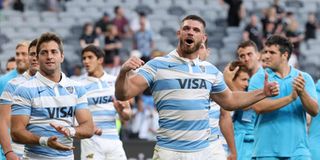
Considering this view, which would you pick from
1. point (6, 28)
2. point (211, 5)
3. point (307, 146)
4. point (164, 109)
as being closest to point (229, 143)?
point (307, 146)

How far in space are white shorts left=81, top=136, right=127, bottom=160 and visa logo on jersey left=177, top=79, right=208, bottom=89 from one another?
15.8 feet

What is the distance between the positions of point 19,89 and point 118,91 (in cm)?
106

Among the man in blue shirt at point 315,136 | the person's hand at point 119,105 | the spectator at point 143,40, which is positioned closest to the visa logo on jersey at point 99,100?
the person's hand at point 119,105

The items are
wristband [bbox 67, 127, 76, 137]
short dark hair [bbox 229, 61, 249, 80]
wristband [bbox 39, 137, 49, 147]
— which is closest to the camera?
wristband [bbox 39, 137, 49, 147]

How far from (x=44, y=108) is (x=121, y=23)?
16.7 m

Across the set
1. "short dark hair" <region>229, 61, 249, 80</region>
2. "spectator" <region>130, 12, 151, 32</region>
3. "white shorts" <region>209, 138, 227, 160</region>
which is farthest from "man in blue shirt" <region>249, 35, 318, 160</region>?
"spectator" <region>130, 12, 151, 32</region>

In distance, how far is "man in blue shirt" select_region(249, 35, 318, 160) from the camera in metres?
11.7

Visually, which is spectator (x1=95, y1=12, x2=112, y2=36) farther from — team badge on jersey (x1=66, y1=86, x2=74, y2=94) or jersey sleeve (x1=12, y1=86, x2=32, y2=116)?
jersey sleeve (x1=12, y1=86, x2=32, y2=116)

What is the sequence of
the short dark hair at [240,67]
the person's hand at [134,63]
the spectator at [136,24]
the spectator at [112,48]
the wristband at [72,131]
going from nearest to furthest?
the person's hand at [134,63] < the wristband at [72,131] < the short dark hair at [240,67] < the spectator at [112,48] < the spectator at [136,24]

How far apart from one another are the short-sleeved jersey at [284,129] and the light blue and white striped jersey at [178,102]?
1555 mm

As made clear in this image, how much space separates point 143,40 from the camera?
25.9 meters

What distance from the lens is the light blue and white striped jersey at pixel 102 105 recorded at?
49.4 feet

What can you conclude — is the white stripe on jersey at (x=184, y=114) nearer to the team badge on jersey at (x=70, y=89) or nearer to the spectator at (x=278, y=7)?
the team badge on jersey at (x=70, y=89)

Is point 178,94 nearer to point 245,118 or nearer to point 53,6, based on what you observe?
point 245,118
